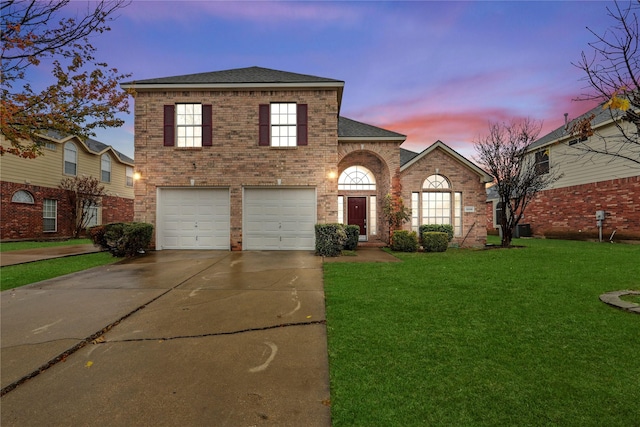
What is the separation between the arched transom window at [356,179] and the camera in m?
14.6

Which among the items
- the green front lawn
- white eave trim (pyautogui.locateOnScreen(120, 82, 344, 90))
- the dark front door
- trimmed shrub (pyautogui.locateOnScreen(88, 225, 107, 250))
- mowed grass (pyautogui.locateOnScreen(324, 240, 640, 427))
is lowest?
the green front lawn

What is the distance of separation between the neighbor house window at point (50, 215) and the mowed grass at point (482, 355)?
22.4 m

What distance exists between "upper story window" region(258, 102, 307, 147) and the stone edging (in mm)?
9650

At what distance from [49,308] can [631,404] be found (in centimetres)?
695

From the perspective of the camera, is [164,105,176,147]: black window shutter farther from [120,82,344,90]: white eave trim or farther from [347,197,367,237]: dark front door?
[347,197,367,237]: dark front door

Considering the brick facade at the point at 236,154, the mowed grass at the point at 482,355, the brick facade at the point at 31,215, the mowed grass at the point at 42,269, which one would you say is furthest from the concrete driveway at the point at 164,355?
the brick facade at the point at 31,215

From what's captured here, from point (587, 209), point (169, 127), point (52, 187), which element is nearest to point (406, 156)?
point (587, 209)

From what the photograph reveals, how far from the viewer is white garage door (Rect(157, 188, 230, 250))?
37.0ft

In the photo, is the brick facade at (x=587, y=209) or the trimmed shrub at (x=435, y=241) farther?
the brick facade at (x=587, y=209)

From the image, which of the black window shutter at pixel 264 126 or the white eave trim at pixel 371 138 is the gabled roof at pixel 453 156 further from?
the black window shutter at pixel 264 126

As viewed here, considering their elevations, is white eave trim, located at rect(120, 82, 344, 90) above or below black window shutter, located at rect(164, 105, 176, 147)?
above

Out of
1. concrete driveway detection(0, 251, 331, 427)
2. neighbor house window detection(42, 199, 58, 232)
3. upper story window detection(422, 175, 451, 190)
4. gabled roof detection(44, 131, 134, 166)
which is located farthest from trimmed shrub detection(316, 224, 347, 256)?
gabled roof detection(44, 131, 134, 166)

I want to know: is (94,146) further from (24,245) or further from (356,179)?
(356,179)

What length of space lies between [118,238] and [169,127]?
496 cm
